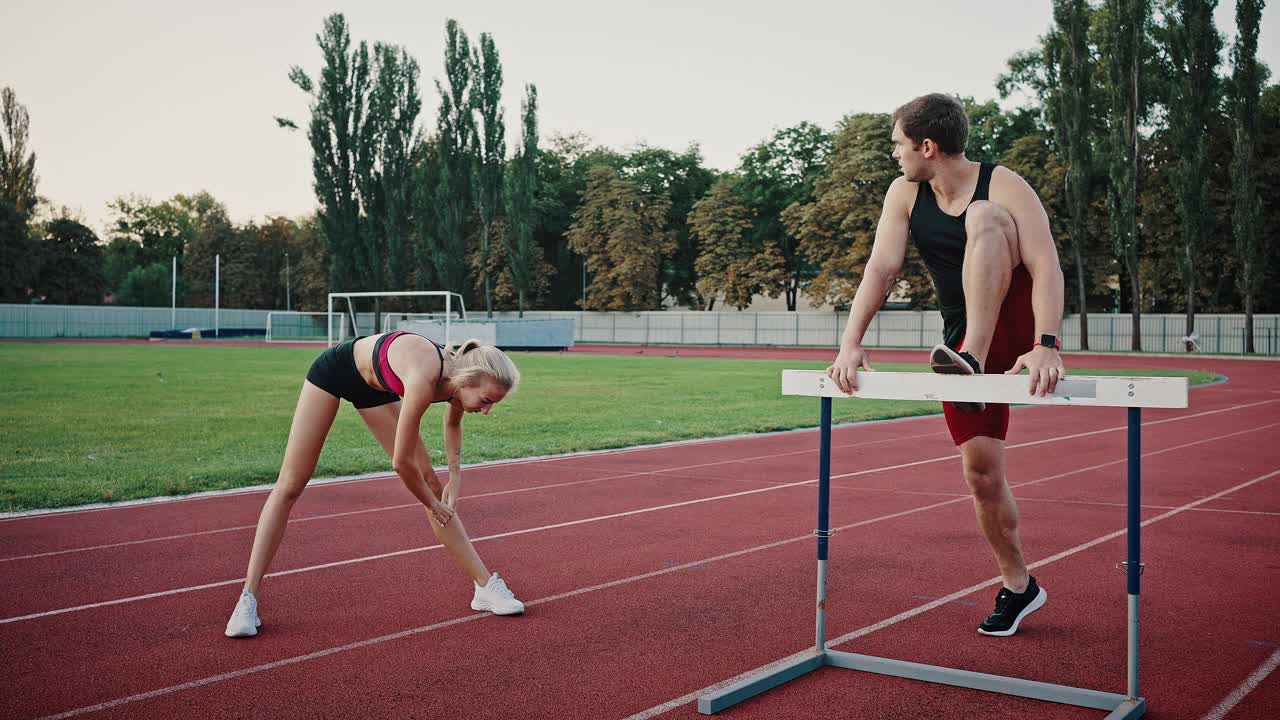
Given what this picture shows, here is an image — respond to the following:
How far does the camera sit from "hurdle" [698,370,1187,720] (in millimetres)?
3361

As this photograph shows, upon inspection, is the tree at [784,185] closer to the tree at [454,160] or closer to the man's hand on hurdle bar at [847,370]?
the tree at [454,160]

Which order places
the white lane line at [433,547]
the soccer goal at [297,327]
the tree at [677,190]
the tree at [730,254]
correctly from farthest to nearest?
the tree at [677,190]
the soccer goal at [297,327]
the tree at [730,254]
the white lane line at [433,547]

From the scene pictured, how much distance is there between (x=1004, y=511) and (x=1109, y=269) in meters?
49.0

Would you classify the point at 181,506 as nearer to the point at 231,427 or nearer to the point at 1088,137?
the point at 231,427

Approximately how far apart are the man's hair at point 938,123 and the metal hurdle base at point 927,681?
1.88 meters

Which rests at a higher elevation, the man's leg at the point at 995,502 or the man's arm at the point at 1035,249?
the man's arm at the point at 1035,249

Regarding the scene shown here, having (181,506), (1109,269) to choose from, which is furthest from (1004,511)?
(1109,269)

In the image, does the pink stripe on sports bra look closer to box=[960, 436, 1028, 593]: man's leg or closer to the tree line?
box=[960, 436, 1028, 593]: man's leg

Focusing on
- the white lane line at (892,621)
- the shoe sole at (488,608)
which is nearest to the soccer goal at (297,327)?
the white lane line at (892,621)

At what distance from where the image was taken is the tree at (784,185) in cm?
5853

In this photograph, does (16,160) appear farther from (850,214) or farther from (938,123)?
(938,123)

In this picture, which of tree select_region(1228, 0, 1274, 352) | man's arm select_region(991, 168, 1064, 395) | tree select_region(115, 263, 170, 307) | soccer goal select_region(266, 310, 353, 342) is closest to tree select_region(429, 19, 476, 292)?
soccer goal select_region(266, 310, 353, 342)

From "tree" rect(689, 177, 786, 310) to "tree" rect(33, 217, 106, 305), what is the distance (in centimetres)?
4097

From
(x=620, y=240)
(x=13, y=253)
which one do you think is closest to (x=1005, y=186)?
(x=620, y=240)
